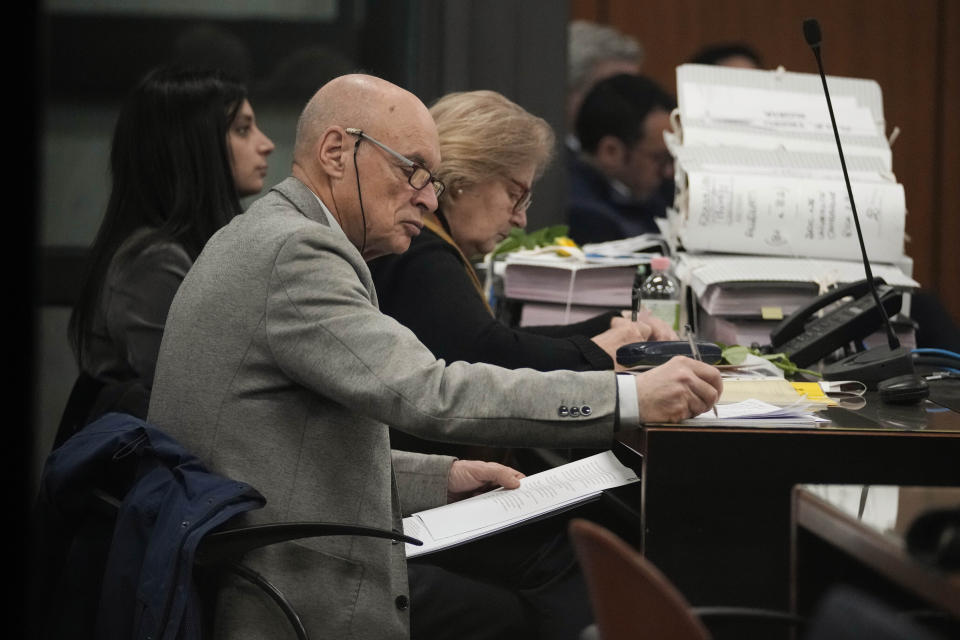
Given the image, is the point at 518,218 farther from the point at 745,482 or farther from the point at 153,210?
the point at 745,482

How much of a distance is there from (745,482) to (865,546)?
55 centimetres

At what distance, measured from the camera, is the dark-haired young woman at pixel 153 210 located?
7.70 feet

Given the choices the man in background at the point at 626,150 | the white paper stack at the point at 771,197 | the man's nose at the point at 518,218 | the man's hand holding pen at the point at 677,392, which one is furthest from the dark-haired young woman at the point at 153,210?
the man in background at the point at 626,150

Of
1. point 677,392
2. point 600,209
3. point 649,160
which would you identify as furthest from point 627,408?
point 649,160

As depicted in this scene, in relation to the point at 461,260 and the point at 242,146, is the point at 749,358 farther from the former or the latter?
the point at 242,146

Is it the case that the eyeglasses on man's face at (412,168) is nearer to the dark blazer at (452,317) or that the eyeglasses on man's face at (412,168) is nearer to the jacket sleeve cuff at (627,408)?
the dark blazer at (452,317)

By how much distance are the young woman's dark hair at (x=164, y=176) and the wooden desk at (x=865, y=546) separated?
154 centimetres

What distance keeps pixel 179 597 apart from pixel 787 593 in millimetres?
Answer: 778

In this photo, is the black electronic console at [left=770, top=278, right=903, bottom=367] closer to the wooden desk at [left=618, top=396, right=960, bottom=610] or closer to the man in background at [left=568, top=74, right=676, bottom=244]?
the wooden desk at [left=618, top=396, right=960, bottom=610]

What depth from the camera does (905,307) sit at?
8.28 feet

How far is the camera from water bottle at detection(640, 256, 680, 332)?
259 centimetres

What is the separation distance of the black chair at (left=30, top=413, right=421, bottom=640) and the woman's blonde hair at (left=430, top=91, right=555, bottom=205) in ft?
3.35

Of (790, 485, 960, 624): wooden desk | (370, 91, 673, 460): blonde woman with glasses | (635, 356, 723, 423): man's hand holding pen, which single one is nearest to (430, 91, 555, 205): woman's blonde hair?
(370, 91, 673, 460): blonde woman with glasses

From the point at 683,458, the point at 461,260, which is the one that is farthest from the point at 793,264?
the point at 683,458
